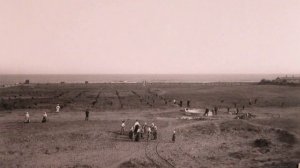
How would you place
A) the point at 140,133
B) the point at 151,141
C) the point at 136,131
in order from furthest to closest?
the point at 136,131 < the point at 140,133 < the point at 151,141

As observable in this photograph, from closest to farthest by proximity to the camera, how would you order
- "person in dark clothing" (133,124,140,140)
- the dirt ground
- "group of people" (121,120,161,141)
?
the dirt ground < "person in dark clothing" (133,124,140,140) < "group of people" (121,120,161,141)

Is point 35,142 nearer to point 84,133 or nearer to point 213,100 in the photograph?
point 84,133

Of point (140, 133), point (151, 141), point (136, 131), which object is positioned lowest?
point (151, 141)

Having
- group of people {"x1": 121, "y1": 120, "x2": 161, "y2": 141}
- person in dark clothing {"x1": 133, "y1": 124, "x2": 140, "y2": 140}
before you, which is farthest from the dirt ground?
person in dark clothing {"x1": 133, "y1": 124, "x2": 140, "y2": 140}

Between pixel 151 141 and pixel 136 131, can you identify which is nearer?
pixel 151 141

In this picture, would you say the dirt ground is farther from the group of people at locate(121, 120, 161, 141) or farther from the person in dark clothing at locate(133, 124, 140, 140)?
the person in dark clothing at locate(133, 124, 140, 140)

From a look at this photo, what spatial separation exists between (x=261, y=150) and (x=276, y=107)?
2781cm

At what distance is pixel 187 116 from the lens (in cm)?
4369

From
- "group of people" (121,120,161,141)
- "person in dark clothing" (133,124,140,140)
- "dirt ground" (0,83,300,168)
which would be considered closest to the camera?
"dirt ground" (0,83,300,168)

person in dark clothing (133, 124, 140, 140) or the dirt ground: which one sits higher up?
person in dark clothing (133, 124, 140, 140)

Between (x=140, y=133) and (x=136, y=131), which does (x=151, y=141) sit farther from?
→ (x=136, y=131)

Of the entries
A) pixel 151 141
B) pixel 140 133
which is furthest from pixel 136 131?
pixel 151 141

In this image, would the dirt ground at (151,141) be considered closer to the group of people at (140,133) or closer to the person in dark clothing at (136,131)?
the group of people at (140,133)

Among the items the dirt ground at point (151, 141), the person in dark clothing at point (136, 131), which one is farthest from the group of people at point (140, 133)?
the dirt ground at point (151, 141)
